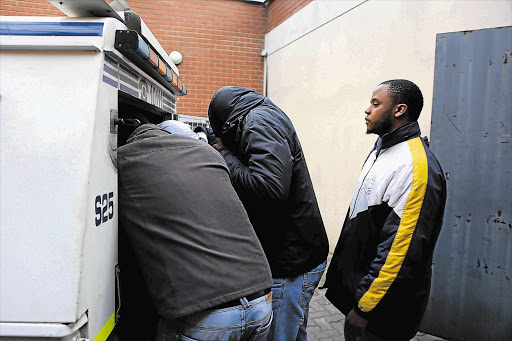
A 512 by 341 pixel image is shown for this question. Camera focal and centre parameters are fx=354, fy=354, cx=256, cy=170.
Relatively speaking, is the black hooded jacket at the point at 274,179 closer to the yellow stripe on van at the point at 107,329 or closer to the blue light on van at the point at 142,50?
the blue light on van at the point at 142,50

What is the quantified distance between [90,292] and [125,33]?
89 centimetres

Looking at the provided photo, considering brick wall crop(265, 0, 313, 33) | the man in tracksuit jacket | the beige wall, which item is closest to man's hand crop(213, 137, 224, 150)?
the man in tracksuit jacket

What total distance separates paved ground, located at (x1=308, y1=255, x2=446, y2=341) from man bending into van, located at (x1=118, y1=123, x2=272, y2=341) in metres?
2.13

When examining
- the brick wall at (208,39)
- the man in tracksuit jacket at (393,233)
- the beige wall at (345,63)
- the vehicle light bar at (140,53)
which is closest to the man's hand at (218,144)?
the vehicle light bar at (140,53)

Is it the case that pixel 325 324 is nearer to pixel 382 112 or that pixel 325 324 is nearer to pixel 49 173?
pixel 382 112

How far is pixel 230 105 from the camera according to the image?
198cm

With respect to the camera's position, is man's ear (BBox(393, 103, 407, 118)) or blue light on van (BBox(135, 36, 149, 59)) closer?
blue light on van (BBox(135, 36, 149, 59))

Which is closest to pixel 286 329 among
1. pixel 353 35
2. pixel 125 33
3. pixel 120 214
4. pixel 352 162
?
pixel 120 214

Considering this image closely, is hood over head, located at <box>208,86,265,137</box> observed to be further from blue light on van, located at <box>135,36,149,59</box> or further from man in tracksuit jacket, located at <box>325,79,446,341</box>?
man in tracksuit jacket, located at <box>325,79,446,341</box>

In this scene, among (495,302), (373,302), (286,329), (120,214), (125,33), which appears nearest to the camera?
(125,33)

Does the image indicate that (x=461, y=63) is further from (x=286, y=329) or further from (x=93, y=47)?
(x=93, y=47)

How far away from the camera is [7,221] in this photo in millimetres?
1066

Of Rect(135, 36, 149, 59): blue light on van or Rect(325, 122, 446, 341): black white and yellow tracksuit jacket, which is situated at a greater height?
Rect(135, 36, 149, 59): blue light on van

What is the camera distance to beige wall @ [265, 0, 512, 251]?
134 inches
